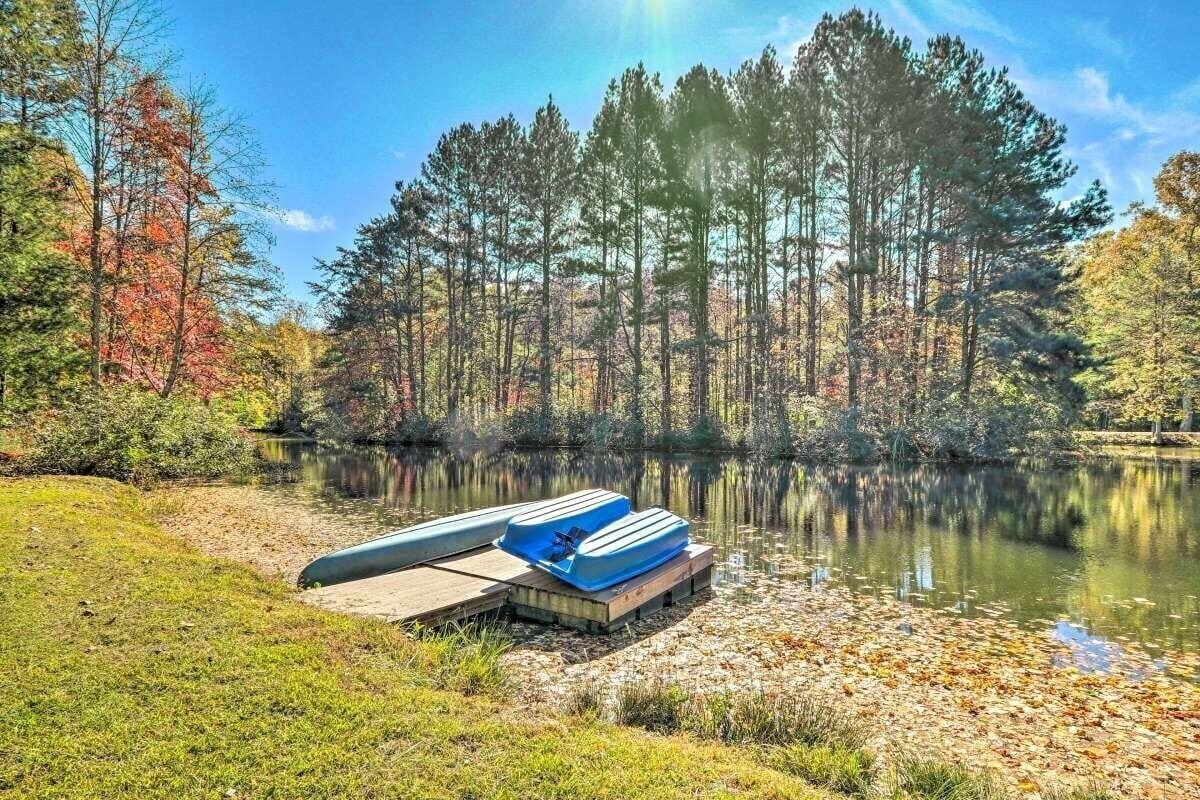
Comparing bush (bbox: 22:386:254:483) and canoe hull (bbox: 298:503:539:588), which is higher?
bush (bbox: 22:386:254:483)

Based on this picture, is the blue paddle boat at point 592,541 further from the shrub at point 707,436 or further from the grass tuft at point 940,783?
the shrub at point 707,436

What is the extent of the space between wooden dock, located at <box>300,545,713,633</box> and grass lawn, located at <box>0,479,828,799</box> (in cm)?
102

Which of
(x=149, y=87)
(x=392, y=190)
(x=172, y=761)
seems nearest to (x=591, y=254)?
(x=392, y=190)

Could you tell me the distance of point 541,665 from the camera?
16.5ft

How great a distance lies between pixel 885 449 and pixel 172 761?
2280cm

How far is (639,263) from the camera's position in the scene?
1052 inches

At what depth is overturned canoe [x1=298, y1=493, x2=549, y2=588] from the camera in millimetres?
6746

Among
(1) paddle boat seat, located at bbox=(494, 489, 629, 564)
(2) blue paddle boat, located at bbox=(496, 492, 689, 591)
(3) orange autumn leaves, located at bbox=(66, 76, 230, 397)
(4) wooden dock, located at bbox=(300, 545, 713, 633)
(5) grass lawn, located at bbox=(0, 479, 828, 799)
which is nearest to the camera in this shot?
(5) grass lawn, located at bbox=(0, 479, 828, 799)

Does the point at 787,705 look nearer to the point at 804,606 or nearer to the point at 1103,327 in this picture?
A: the point at 804,606

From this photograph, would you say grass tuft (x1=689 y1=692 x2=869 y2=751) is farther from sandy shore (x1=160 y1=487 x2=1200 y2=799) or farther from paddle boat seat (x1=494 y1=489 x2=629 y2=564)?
paddle boat seat (x1=494 y1=489 x2=629 y2=564)

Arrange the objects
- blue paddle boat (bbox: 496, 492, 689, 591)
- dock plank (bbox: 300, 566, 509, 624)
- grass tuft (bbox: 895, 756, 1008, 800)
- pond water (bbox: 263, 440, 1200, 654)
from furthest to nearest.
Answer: pond water (bbox: 263, 440, 1200, 654) → blue paddle boat (bbox: 496, 492, 689, 591) → dock plank (bbox: 300, 566, 509, 624) → grass tuft (bbox: 895, 756, 1008, 800)

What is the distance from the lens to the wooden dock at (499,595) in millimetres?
5598

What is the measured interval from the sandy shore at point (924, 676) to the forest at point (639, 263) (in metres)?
11.4

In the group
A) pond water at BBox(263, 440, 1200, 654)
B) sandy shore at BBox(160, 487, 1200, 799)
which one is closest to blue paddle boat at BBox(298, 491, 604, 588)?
sandy shore at BBox(160, 487, 1200, 799)
